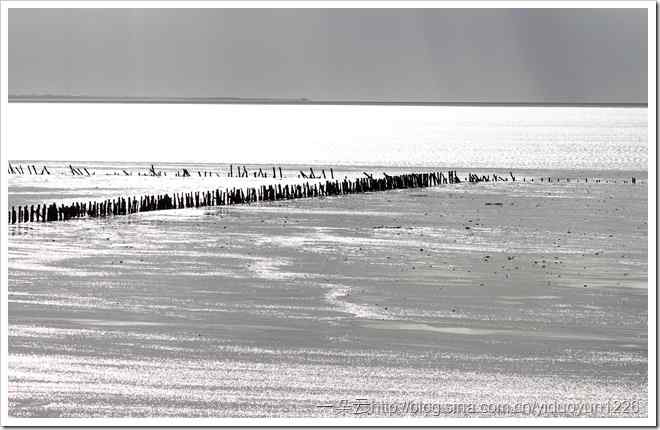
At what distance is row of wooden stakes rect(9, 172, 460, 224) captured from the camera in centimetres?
3997

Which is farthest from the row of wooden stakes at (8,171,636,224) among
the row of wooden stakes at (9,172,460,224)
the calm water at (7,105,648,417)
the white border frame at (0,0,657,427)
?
the white border frame at (0,0,657,427)

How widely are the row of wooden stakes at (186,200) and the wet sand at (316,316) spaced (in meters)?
1.23

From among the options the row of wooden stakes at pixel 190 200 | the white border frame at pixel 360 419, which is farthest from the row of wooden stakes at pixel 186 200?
the white border frame at pixel 360 419

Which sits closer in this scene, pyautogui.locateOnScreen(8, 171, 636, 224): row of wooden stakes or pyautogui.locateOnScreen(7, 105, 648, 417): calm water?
pyautogui.locateOnScreen(7, 105, 648, 417): calm water

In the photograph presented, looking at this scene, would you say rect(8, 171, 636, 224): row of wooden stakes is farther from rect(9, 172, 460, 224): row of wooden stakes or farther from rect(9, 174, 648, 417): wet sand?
rect(9, 174, 648, 417): wet sand

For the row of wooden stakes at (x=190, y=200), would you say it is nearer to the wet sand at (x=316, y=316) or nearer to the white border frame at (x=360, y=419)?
the wet sand at (x=316, y=316)

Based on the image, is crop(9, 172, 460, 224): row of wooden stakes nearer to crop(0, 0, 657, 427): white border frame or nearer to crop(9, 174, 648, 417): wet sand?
crop(9, 174, 648, 417): wet sand

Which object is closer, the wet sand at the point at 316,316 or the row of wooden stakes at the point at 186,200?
the wet sand at the point at 316,316

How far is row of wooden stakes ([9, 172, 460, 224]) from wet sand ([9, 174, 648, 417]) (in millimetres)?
1228

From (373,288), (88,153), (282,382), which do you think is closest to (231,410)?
(282,382)

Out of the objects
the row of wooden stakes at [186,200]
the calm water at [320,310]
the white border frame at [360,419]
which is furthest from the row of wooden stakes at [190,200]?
the white border frame at [360,419]

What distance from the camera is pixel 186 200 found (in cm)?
4594

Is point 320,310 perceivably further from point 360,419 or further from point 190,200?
point 190,200

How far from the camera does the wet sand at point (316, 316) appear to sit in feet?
58.8
